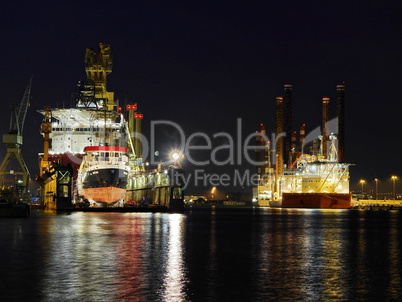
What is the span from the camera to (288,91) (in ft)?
606

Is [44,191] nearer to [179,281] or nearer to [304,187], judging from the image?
[304,187]

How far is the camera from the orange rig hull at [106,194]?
94.3 metres

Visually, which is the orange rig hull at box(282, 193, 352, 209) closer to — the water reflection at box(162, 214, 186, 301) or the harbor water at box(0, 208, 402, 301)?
the harbor water at box(0, 208, 402, 301)

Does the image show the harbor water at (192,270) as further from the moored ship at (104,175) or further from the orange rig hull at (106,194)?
the orange rig hull at (106,194)

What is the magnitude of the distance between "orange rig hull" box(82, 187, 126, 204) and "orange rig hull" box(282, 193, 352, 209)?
84.6 metres

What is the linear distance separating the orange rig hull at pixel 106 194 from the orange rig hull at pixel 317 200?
8457 cm

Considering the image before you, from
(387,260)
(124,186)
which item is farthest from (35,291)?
(124,186)

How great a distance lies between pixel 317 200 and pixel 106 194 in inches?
Answer: 3480

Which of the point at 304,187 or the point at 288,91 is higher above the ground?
the point at 288,91

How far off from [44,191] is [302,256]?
305 ft

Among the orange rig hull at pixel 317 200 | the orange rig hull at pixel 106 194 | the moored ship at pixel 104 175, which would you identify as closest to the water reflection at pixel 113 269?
the moored ship at pixel 104 175

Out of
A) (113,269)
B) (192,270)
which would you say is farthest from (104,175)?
(192,270)

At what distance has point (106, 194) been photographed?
94.5 metres

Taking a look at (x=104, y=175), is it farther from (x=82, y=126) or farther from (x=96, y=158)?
(x=82, y=126)
